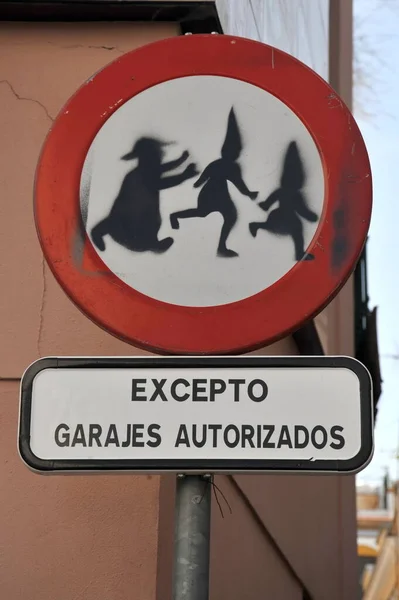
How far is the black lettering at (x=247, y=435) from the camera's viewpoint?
158cm

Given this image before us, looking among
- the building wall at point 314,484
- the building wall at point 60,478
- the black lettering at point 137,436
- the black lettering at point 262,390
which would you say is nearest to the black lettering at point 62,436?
the black lettering at point 137,436

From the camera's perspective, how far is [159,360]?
1.64 meters

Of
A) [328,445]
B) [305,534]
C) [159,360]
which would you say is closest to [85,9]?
[159,360]

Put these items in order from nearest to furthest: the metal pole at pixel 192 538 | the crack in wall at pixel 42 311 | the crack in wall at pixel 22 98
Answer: the metal pole at pixel 192 538
the crack in wall at pixel 42 311
the crack in wall at pixel 22 98

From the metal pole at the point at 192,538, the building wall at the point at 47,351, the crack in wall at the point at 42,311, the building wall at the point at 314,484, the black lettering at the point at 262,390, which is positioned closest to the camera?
the metal pole at the point at 192,538

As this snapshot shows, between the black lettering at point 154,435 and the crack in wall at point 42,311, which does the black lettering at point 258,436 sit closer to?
the black lettering at point 154,435

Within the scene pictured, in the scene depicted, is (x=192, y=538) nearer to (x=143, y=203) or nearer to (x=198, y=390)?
(x=198, y=390)

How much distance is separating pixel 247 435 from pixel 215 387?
10cm

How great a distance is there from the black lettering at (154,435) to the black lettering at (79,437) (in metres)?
0.11

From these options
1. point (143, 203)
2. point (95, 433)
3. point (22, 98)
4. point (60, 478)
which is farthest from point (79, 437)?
point (22, 98)

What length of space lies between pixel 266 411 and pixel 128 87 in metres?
0.79

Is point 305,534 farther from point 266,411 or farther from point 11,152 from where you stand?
point 266,411

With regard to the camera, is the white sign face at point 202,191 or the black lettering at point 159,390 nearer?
the black lettering at point 159,390

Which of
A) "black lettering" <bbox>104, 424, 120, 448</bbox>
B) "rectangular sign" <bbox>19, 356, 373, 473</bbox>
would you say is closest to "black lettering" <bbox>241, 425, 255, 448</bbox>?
"rectangular sign" <bbox>19, 356, 373, 473</bbox>
